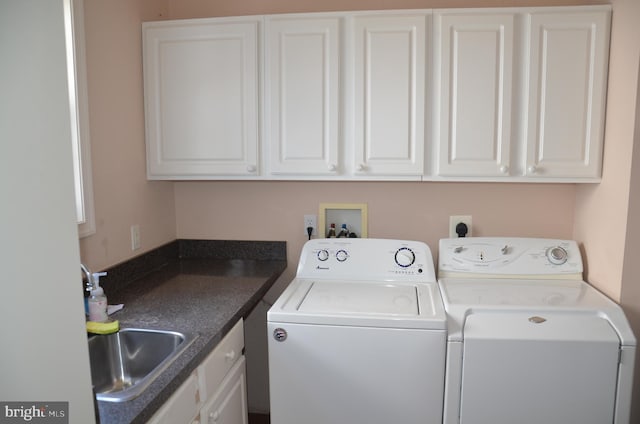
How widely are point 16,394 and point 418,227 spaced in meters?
1.99

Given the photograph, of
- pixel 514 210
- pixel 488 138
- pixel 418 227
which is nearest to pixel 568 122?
pixel 488 138

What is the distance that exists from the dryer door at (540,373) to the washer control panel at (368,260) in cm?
48

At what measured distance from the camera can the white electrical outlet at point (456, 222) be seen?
222 centimetres

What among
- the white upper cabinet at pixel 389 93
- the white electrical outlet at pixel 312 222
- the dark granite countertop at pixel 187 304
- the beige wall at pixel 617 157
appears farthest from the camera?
the white electrical outlet at pixel 312 222

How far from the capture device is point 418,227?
7.44 ft

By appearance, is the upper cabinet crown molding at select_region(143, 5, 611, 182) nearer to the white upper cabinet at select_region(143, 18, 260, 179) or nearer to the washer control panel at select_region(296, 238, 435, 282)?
the white upper cabinet at select_region(143, 18, 260, 179)

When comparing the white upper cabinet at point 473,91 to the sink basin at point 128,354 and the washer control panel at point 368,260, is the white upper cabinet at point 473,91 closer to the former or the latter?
the washer control panel at point 368,260

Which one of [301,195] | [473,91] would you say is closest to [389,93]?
[473,91]

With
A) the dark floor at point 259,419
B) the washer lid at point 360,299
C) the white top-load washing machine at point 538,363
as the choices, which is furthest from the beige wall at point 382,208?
the dark floor at point 259,419

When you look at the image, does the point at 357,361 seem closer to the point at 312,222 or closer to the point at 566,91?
the point at 312,222

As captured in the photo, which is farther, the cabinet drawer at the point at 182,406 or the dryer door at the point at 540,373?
the dryer door at the point at 540,373

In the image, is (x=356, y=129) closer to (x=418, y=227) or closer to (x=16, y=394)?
(x=418, y=227)

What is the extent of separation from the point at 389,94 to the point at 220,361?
4.19 feet

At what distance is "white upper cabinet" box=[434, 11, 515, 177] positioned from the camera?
1.84 metres
